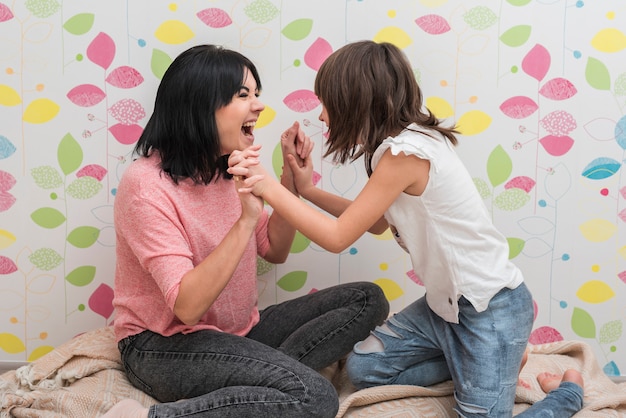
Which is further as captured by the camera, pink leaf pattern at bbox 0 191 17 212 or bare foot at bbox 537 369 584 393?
pink leaf pattern at bbox 0 191 17 212

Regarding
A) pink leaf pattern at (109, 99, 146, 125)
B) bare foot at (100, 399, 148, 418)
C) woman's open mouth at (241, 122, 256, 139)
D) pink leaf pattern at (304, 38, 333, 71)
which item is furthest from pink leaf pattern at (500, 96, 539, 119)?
bare foot at (100, 399, 148, 418)

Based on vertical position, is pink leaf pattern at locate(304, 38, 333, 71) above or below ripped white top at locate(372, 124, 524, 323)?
above

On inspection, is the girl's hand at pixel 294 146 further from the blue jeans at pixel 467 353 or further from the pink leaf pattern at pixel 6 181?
the pink leaf pattern at pixel 6 181

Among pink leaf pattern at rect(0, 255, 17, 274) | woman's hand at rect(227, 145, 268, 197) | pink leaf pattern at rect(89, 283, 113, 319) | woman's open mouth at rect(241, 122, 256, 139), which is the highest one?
woman's open mouth at rect(241, 122, 256, 139)

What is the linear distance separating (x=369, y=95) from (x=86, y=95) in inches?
33.0

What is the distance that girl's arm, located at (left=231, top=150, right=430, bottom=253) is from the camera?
1424 mm

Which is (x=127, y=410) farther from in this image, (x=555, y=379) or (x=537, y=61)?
(x=537, y=61)

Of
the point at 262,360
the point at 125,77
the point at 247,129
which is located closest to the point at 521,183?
the point at 247,129

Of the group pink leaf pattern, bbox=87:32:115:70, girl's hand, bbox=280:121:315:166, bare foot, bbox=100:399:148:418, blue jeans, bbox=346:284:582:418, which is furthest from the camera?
pink leaf pattern, bbox=87:32:115:70

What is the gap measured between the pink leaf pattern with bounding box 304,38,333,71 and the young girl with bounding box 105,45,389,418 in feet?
0.78

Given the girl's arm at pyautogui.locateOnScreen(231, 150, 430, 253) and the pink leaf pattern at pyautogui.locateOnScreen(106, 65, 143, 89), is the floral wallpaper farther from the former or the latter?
the girl's arm at pyautogui.locateOnScreen(231, 150, 430, 253)

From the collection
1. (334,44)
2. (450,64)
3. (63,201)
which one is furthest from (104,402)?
(450,64)

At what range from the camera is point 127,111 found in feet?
6.03

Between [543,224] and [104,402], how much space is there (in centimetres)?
127
